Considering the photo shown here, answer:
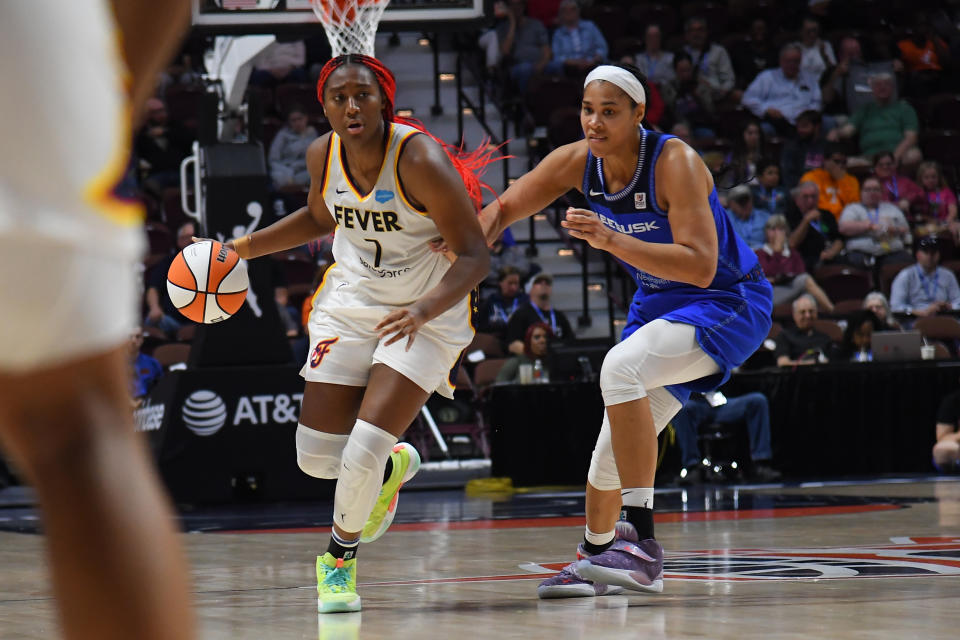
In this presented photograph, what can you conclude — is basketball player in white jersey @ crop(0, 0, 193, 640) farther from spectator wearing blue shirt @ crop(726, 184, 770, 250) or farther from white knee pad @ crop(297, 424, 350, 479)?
A: spectator wearing blue shirt @ crop(726, 184, 770, 250)

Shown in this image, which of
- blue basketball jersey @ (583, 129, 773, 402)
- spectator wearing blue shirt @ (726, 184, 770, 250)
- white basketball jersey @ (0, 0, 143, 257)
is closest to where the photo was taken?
white basketball jersey @ (0, 0, 143, 257)

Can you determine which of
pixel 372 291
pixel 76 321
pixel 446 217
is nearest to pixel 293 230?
pixel 372 291

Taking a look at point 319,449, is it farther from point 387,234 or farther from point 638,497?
point 638,497

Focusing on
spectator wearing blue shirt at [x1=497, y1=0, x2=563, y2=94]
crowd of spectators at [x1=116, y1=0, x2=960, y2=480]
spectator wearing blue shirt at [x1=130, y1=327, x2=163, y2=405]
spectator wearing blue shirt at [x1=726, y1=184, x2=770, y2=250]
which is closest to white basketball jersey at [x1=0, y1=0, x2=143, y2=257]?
spectator wearing blue shirt at [x1=130, y1=327, x2=163, y2=405]

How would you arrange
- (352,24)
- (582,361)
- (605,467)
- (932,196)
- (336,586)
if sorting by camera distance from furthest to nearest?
(932,196)
(582,361)
(352,24)
(605,467)
(336,586)

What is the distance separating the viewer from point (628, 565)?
3.84 meters

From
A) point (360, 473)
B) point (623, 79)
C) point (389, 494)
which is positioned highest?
point (623, 79)

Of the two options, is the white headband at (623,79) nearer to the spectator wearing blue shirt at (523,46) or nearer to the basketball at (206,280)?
the basketball at (206,280)

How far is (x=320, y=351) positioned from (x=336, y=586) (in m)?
0.75

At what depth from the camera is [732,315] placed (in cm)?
417

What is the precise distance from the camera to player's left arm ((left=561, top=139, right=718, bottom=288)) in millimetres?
3844

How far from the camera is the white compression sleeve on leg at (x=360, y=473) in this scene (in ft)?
12.3

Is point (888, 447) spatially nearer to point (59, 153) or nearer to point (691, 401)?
point (691, 401)

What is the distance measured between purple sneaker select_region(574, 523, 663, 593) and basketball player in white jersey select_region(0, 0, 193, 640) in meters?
2.87
